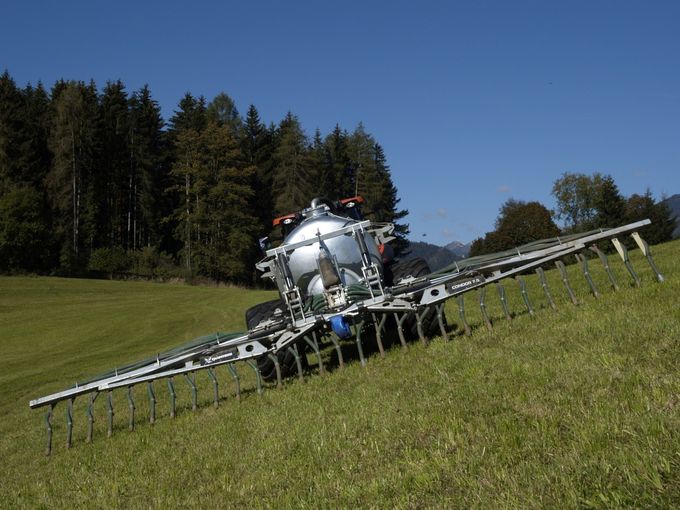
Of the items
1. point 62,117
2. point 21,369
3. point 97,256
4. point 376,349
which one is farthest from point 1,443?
point 62,117

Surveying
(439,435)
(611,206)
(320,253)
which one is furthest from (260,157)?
(439,435)

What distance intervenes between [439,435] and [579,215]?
305 feet

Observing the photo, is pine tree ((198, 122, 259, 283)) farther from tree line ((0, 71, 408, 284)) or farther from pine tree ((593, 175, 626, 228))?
pine tree ((593, 175, 626, 228))

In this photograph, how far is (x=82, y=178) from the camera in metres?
57.4

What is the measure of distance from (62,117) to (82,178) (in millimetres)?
6368

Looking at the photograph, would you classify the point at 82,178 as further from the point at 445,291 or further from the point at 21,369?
the point at 445,291

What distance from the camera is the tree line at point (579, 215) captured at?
58844 mm

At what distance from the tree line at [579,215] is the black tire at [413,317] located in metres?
41.5

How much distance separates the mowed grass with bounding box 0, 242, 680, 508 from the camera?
2812mm

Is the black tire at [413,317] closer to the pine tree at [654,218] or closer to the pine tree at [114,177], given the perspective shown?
the pine tree at [654,218]

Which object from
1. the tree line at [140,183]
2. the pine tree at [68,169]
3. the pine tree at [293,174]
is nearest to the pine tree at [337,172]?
the tree line at [140,183]

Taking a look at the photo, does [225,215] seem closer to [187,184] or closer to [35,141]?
[187,184]

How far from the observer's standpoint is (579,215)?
3509 inches

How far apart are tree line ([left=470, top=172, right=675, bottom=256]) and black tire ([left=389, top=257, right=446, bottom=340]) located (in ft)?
136
